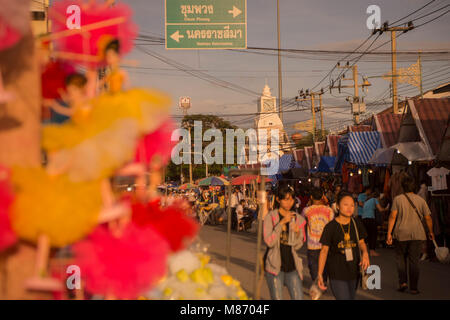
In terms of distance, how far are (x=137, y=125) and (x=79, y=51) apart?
808mm

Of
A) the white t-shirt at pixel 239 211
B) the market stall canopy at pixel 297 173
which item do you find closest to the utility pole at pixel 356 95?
the market stall canopy at pixel 297 173

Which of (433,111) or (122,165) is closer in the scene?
(122,165)

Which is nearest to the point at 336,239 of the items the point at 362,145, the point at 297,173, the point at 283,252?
the point at 283,252

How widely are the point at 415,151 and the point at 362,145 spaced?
17.3 feet

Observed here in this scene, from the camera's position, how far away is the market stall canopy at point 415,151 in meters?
14.6

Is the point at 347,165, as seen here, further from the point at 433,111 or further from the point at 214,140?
the point at 214,140

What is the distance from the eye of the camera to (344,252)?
20.5ft

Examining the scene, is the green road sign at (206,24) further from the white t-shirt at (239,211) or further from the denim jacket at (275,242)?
the white t-shirt at (239,211)

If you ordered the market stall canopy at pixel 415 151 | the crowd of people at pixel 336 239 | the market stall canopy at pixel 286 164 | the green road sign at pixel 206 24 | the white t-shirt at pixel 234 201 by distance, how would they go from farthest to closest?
the market stall canopy at pixel 286 164 < the white t-shirt at pixel 234 201 < the market stall canopy at pixel 415 151 < the green road sign at pixel 206 24 < the crowd of people at pixel 336 239

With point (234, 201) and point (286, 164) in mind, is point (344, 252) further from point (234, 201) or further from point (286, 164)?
point (286, 164)

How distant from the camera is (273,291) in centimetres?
639

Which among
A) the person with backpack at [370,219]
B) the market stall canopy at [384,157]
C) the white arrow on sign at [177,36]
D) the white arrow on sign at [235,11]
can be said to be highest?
the white arrow on sign at [235,11]

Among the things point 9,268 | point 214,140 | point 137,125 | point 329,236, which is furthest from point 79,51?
point 214,140

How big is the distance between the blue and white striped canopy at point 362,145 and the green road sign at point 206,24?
9453 millimetres
